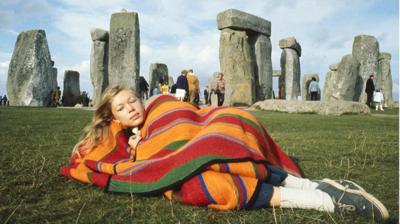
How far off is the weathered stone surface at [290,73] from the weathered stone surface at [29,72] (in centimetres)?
1318

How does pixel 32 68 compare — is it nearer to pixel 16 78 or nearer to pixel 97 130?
pixel 16 78

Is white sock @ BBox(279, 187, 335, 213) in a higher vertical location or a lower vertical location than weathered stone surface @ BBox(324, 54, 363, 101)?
lower

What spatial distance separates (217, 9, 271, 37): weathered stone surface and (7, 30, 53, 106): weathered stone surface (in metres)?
7.89

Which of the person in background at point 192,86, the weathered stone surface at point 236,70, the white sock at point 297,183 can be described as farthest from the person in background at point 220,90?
the white sock at point 297,183

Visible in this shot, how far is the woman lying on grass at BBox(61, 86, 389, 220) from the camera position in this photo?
7.20 ft

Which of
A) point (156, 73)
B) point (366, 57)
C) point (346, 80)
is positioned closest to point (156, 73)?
point (156, 73)

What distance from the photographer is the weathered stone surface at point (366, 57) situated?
Answer: 21375 millimetres

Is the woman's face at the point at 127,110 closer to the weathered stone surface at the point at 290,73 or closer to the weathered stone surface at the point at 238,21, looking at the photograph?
the weathered stone surface at the point at 238,21

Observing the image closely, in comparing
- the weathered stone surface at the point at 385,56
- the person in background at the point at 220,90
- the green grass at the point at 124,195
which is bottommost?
the green grass at the point at 124,195

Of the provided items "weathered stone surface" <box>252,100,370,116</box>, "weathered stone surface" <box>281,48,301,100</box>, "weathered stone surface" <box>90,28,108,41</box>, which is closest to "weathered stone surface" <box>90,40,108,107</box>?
"weathered stone surface" <box>90,28,108,41</box>

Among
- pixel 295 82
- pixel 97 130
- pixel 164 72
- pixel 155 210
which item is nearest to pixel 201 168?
pixel 155 210

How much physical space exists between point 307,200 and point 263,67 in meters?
17.8

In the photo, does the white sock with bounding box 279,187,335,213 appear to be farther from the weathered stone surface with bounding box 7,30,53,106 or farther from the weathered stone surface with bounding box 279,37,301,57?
the weathered stone surface with bounding box 279,37,301,57

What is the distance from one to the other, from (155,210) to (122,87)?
4.67 feet
